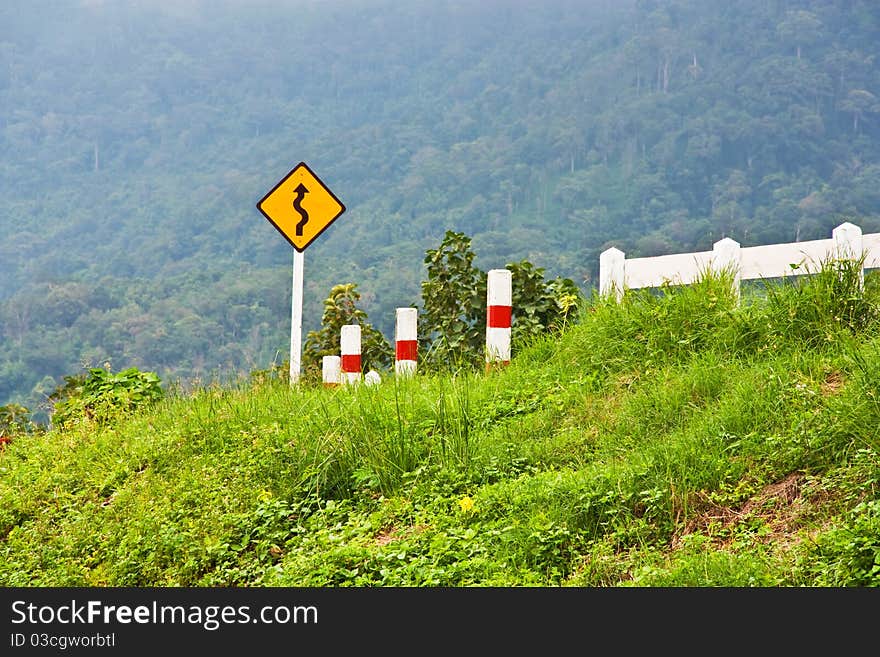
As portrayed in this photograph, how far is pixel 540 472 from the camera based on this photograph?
6711 mm

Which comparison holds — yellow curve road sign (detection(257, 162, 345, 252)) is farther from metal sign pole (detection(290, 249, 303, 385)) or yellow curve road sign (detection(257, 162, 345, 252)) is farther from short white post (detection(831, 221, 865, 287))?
short white post (detection(831, 221, 865, 287))

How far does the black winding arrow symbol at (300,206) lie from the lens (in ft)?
39.5

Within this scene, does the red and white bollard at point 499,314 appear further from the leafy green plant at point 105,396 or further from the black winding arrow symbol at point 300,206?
the leafy green plant at point 105,396

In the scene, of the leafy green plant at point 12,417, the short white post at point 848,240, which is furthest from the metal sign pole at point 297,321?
the short white post at point 848,240

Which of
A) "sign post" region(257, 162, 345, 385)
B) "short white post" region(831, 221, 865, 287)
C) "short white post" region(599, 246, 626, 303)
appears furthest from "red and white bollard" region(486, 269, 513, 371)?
"short white post" region(831, 221, 865, 287)

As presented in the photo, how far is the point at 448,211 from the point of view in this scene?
134375 millimetres

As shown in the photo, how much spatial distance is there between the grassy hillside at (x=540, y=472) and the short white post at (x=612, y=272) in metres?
0.52

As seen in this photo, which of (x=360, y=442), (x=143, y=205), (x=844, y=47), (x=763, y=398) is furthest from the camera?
(x=844, y=47)

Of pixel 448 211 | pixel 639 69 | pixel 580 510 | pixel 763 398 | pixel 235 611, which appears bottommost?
pixel 235 611

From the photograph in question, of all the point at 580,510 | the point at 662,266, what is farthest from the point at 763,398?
the point at 662,266

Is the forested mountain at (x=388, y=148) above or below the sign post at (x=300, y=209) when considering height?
above

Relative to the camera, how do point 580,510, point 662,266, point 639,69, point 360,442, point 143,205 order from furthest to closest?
point 639,69
point 143,205
point 662,266
point 360,442
point 580,510

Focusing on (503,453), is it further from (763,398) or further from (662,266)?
(662,266)

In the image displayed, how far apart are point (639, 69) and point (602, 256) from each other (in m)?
167
